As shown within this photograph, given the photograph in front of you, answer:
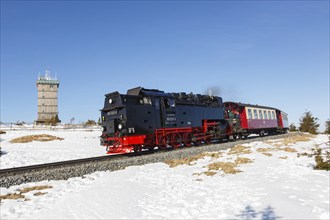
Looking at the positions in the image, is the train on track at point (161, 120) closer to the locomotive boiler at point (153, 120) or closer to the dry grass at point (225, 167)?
the locomotive boiler at point (153, 120)

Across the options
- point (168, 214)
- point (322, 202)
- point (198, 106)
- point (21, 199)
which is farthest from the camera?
point (198, 106)

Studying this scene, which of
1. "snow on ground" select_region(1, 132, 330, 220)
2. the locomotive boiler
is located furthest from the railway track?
the locomotive boiler

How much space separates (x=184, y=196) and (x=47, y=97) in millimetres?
91499

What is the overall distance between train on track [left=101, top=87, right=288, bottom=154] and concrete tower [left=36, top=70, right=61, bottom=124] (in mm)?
77122

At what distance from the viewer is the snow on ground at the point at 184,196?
619cm

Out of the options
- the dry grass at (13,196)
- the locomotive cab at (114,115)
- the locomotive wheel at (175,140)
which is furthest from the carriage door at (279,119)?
the dry grass at (13,196)

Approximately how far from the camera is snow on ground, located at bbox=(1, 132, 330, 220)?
619cm

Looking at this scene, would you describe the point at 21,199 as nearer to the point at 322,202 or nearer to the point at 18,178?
the point at 18,178

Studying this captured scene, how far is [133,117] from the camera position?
576 inches

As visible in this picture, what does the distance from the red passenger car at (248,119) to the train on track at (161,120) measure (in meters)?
0.11

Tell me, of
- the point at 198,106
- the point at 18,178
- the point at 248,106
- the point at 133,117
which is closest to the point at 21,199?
the point at 18,178

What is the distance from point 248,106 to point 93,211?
22458 mm

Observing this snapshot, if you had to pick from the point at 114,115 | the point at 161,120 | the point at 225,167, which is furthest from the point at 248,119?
the point at 225,167

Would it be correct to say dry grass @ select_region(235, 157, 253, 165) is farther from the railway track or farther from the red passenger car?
the red passenger car
